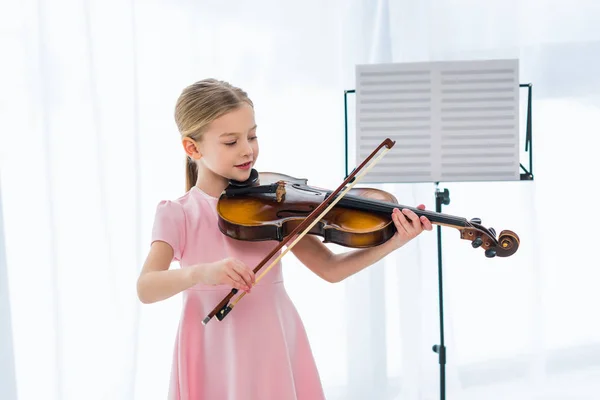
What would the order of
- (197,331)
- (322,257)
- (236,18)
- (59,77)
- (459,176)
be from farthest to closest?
1. (236,18)
2. (59,77)
3. (459,176)
4. (322,257)
5. (197,331)

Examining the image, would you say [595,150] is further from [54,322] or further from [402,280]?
[54,322]

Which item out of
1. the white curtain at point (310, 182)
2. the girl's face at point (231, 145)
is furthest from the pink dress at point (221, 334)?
the white curtain at point (310, 182)

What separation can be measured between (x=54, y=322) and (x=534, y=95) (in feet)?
6.23

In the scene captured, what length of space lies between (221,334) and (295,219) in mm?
255

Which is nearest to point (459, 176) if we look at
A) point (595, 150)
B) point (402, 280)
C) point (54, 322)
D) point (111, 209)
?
→ point (402, 280)

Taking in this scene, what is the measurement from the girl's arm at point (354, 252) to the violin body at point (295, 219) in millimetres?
26

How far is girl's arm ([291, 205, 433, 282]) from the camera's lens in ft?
4.41

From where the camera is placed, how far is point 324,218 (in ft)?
4.60

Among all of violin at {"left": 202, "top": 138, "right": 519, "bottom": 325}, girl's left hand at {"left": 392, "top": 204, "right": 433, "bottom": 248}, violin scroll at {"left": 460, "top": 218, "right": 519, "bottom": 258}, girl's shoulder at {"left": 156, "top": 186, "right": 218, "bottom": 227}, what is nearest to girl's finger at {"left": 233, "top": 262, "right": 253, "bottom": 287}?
A: violin at {"left": 202, "top": 138, "right": 519, "bottom": 325}

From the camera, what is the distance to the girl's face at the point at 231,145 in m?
1.32

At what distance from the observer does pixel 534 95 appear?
2.69 metres

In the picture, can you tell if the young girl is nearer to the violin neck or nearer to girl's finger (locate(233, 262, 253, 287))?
the violin neck

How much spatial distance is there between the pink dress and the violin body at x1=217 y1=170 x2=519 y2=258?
0.17 feet

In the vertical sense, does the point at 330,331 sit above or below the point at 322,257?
below
